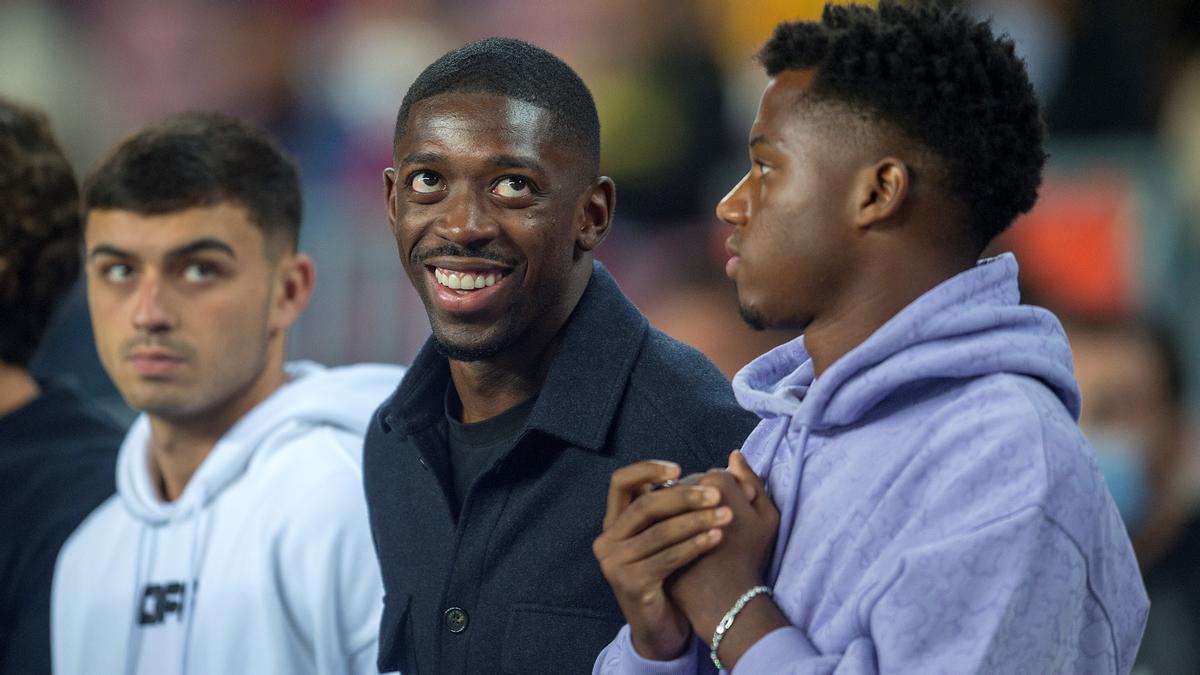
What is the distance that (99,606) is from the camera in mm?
3074

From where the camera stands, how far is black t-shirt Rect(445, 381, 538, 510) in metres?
2.38

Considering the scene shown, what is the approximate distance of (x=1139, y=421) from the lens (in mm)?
4793

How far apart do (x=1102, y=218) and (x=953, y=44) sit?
385cm

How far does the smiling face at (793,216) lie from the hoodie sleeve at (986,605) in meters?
0.35

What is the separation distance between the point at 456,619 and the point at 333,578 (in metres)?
0.55

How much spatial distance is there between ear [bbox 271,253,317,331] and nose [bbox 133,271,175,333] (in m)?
0.21

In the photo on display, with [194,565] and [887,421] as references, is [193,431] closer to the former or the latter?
[194,565]

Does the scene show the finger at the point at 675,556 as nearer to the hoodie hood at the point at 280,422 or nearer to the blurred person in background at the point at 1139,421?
the hoodie hood at the point at 280,422

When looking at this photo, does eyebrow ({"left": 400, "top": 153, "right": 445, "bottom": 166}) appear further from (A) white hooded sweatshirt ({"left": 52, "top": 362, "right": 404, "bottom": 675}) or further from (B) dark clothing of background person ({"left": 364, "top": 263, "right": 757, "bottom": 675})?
(A) white hooded sweatshirt ({"left": 52, "top": 362, "right": 404, "bottom": 675})

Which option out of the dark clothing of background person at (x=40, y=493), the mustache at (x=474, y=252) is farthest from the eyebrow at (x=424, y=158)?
the dark clothing of background person at (x=40, y=493)

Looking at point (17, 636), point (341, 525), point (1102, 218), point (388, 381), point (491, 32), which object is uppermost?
point (491, 32)

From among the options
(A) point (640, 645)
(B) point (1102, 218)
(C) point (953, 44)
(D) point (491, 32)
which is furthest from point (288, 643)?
(D) point (491, 32)

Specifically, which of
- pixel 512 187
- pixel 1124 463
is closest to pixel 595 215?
pixel 512 187

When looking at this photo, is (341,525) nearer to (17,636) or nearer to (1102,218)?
(17,636)
